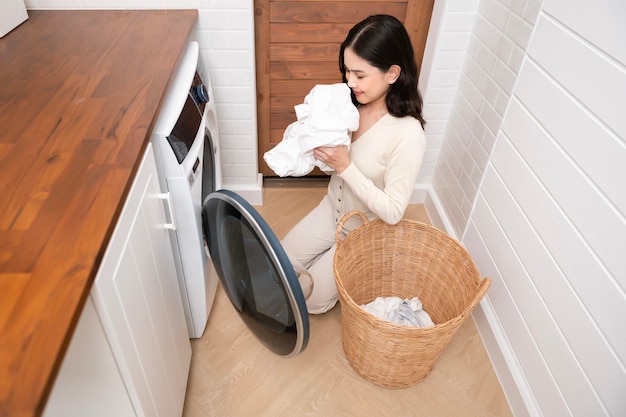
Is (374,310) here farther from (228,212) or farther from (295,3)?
(295,3)

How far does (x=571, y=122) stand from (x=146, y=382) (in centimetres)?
125

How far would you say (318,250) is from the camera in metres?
1.83

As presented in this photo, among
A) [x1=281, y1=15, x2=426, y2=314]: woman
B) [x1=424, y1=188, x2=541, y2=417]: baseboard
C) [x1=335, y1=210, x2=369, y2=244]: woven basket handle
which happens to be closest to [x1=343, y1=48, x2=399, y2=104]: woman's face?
[x1=281, y1=15, x2=426, y2=314]: woman

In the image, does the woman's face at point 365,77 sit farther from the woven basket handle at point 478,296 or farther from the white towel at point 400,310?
the white towel at point 400,310

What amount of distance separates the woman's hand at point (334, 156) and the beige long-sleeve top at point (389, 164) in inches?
0.9

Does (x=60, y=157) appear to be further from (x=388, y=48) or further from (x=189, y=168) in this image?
(x=388, y=48)

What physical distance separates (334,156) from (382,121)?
0.22m

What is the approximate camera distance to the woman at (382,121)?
134cm

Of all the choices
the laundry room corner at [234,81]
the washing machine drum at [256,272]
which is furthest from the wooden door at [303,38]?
the washing machine drum at [256,272]

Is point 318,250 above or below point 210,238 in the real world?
below

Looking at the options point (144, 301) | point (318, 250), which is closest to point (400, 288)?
point (318, 250)

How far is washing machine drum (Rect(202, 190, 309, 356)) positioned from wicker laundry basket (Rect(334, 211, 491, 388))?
20 cm

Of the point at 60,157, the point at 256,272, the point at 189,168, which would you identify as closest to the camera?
the point at 60,157

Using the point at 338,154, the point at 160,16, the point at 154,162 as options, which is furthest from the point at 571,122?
the point at 160,16
